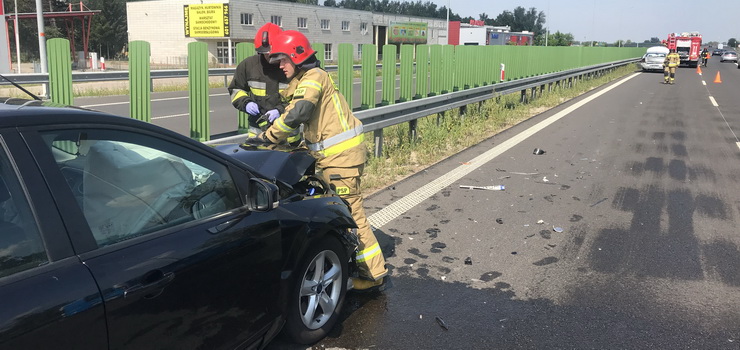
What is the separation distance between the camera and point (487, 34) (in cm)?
7675

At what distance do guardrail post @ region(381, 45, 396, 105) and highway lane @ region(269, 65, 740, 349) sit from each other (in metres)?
1.38

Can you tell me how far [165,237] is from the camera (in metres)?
2.58

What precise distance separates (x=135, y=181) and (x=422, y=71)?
867cm

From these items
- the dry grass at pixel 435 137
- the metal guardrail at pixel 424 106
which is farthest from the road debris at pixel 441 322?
the dry grass at pixel 435 137

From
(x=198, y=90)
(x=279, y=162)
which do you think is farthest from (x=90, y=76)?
(x=279, y=162)

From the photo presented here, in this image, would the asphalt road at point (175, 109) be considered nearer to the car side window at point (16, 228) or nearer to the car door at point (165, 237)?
the car door at point (165, 237)

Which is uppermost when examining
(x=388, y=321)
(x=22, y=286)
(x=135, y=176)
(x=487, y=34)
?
(x=487, y=34)

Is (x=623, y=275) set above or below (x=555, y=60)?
below

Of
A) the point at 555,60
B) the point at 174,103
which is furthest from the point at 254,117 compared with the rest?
the point at 555,60

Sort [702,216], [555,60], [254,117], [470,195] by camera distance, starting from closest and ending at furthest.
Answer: [254,117]
[702,216]
[470,195]
[555,60]

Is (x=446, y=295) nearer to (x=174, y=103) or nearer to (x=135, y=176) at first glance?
(x=135, y=176)

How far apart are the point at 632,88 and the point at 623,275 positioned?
78.2 ft

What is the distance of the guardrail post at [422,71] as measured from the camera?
425 inches

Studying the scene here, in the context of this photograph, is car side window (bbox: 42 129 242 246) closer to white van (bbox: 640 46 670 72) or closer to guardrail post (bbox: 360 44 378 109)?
guardrail post (bbox: 360 44 378 109)
